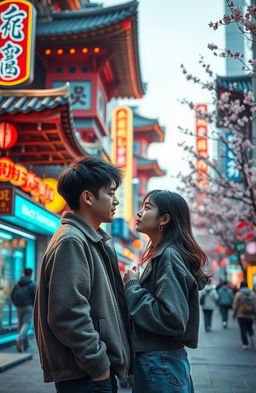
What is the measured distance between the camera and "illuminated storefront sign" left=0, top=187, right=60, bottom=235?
417 inches

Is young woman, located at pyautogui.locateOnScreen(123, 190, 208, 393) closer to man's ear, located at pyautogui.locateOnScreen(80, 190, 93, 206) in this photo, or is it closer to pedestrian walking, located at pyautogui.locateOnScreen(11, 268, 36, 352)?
A: man's ear, located at pyautogui.locateOnScreen(80, 190, 93, 206)

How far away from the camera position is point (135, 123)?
4466 centimetres

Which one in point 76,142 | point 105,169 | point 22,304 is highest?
point 76,142

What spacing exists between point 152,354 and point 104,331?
378 millimetres

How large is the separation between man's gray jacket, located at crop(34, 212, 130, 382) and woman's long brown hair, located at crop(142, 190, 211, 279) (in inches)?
18.0

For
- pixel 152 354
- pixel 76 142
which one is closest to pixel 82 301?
pixel 152 354

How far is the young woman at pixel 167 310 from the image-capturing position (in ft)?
8.94

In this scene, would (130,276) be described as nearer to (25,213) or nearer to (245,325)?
(25,213)

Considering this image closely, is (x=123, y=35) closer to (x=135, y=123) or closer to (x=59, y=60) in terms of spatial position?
(x=59, y=60)

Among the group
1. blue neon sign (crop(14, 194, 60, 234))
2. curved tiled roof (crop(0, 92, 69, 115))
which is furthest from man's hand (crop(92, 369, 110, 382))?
curved tiled roof (crop(0, 92, 69, 115))

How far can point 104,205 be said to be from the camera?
114 inches

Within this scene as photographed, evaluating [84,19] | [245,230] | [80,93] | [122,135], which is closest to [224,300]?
[245,230]

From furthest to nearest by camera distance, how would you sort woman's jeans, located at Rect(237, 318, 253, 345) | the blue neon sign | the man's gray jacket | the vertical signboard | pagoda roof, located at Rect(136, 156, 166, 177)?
pagoda roof, located at Rect(136, 156, 166, 177), the vertical signboard, woman's jeans, located at Rect(237, 318, 253, 345), the blue neon sign, the man's gray jacket

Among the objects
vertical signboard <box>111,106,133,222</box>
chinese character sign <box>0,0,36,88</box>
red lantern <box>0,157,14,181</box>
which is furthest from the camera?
vertical signboard <box>111,106,133,222</box>
